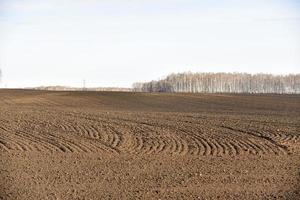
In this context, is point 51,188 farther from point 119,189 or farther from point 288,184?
point 288,184

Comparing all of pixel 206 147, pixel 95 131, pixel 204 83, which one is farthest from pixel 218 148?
pixel 204 83

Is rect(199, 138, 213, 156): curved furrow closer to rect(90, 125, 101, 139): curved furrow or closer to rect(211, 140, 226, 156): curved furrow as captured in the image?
rect(211, 140, 226, 156): curved furrow

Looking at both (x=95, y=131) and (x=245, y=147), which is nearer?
(x=245, y=147)

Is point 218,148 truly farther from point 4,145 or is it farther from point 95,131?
point 4,145

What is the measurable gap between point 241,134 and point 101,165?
18.9 feet

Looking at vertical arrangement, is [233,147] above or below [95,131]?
below

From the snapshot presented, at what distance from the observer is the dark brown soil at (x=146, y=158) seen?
8438 mm

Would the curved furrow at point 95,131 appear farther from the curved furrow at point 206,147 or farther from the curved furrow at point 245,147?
the curved furrow at point 245,147

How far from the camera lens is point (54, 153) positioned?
11.8 meters

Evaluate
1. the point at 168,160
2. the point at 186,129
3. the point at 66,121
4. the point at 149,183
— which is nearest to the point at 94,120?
the point at 66,121

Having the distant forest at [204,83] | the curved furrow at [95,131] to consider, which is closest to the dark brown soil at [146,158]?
the curved furrow at [95,131]

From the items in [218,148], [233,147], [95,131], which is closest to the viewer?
[218,148]

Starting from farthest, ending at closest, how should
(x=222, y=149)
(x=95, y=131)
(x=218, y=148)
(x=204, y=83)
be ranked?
1. (x=204, y=83)
2. (x=95, y=131)
3. (x=218, y=148)
4. (x=222, y=149)

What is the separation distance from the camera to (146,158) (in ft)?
37.4
